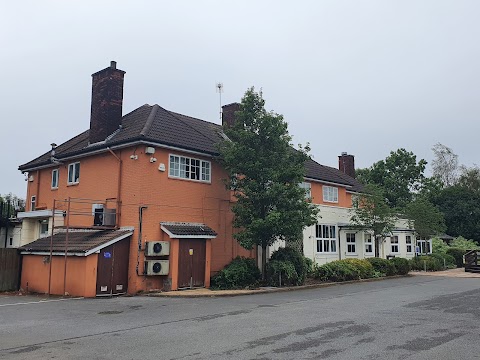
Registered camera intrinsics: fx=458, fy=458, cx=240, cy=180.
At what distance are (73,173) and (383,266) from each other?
17245mm

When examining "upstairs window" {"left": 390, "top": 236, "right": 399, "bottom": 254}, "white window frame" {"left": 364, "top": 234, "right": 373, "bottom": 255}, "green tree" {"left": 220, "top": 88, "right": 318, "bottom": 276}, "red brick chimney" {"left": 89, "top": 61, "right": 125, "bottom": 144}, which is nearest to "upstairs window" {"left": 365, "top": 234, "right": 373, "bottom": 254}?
"white window frame" {"left": 364, "top": 234, "right": 373, "bottom": 255}

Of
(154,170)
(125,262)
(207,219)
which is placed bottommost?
(125,262)

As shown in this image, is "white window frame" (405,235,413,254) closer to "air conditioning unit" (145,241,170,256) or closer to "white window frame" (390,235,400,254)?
Result: "white window frame" (390,235,400,254)

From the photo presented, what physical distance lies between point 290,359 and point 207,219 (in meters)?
14.0

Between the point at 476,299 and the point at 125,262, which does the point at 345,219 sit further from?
the point at 125,262

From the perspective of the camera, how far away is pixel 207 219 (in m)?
21.1

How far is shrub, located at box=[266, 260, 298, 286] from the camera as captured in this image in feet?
64.1

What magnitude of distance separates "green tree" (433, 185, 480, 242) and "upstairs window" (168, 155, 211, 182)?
3700 centimetres

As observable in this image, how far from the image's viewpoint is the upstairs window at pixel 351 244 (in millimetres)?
29047

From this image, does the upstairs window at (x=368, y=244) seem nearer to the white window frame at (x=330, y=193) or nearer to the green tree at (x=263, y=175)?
the white window frame at (x=330, y=193)

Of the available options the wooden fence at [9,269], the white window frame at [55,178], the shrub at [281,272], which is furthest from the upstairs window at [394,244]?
the wooden fence at [9,269]

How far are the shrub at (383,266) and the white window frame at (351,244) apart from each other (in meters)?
3.43

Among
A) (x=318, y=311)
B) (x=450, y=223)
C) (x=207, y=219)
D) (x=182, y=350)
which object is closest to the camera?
(x=182, y=350)

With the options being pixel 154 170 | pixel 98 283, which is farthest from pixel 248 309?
pixel 154 170
